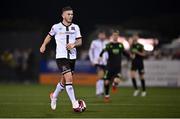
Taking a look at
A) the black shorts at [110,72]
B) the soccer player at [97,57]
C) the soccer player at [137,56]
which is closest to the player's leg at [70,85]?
the black shorts at [110,72]

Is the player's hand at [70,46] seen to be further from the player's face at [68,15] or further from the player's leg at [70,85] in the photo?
the player's face at [68,15]

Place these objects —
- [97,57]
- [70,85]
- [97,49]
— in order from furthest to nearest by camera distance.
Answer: [97,49] → [97,57] → [70,85]

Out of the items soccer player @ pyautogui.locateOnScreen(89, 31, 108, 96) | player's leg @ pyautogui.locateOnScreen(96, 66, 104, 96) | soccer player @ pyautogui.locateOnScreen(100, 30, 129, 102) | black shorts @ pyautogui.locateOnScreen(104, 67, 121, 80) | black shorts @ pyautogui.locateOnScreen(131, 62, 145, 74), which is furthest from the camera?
black shorts @ pyautogui.locateOnScreen(131, 62, 145, 74)

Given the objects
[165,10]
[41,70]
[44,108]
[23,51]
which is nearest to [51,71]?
[41,70]

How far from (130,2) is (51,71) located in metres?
20.5

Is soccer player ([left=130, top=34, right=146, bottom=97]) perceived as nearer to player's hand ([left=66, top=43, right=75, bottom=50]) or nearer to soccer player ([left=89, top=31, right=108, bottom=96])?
soccer player ([left=89, top=31, right=108, bottom=96])

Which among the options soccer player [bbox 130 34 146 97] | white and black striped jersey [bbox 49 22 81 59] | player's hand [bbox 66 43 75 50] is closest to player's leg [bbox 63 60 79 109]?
white and black striped jersey [bbox 49 22 81 59]

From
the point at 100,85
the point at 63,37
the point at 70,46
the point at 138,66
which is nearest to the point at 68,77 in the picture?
the point at 70,46

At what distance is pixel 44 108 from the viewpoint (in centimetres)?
1856

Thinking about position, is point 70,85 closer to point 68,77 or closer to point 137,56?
point 68,77

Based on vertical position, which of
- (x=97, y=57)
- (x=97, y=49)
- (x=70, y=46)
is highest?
(x=70, y=46)

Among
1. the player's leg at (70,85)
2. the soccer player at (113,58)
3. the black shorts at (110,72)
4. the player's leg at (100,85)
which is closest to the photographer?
the player's leg at (70,85)

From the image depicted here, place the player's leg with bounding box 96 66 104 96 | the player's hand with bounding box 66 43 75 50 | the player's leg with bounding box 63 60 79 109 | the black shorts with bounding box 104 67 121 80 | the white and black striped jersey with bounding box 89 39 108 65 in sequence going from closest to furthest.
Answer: the player's leg with bounding box 63 60 79 109 → the player's hand with bounding box 66 43 75 50 → the black shorts with bounding box 104 67 121 80 → the player's leg with bounding box 96 66 104 96 → the white and black striped jersey with bounding box 89 39 108 65

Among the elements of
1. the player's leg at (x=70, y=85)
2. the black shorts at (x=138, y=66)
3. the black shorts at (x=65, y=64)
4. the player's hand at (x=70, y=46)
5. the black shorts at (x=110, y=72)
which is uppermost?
the player's hand at (x=70, y=46)
